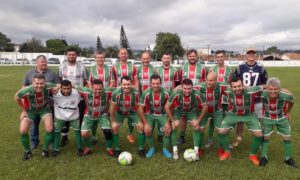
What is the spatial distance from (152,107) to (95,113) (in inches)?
40.1

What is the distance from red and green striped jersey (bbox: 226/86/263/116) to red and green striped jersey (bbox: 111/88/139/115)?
162cm

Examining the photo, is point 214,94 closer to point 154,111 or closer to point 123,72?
point 154,111

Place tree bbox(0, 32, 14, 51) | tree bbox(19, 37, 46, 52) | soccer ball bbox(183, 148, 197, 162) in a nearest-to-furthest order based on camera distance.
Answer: soccer ball bbox(183, 148, 197, 162) → tree bbox(19, 37, 46, 52) → tree bbox(0, 32, 14, 51)

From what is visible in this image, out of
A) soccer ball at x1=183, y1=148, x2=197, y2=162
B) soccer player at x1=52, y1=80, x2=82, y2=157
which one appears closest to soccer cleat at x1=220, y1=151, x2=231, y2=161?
soccer ball at x1=183, y1=148, x2=197, y2=162

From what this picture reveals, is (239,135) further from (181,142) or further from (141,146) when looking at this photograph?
(141,146)

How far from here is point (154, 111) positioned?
518 cm

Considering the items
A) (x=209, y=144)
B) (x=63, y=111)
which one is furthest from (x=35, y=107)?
(x=209, y=144)

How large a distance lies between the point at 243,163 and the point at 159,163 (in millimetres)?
1351

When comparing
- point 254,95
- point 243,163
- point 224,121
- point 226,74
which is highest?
point 226,74

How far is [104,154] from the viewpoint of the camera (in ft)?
16.7

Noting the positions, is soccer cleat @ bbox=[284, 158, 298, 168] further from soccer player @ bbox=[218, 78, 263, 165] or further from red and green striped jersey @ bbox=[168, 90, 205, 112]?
red and green striped jersey @ bbox=[168, 90, 205, 112]

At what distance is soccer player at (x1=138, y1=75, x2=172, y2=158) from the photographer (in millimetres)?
4988

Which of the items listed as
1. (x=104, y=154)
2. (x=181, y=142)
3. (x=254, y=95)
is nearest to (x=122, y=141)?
(x=104, y=154)

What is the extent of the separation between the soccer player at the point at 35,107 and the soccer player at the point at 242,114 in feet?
9.76
